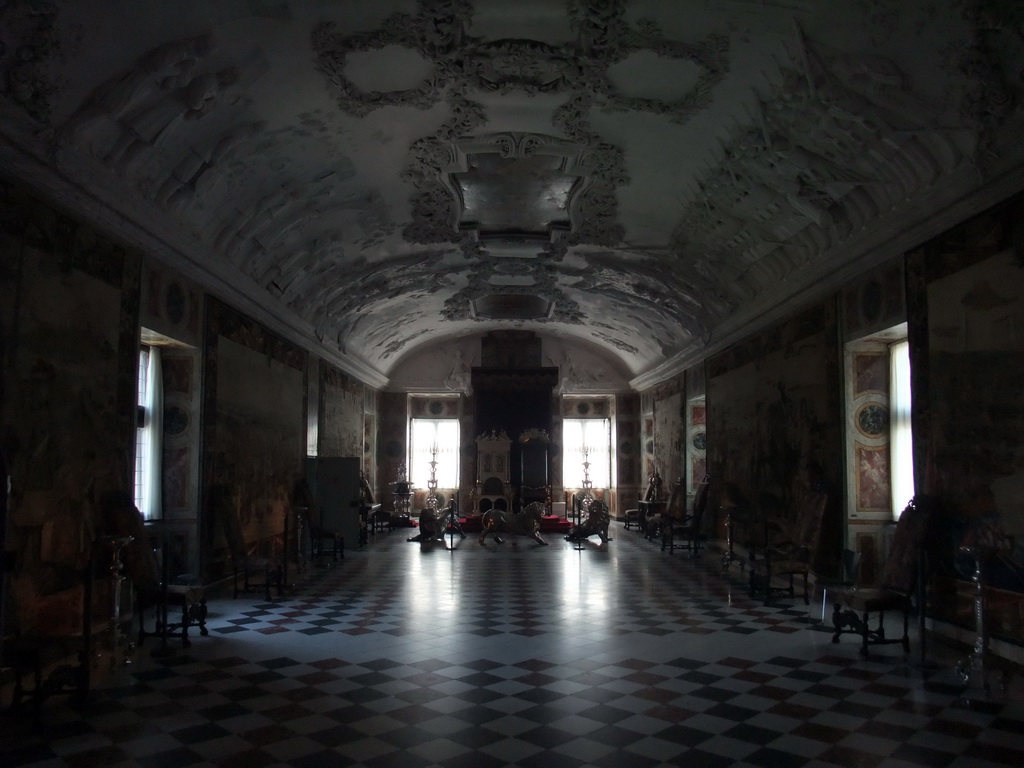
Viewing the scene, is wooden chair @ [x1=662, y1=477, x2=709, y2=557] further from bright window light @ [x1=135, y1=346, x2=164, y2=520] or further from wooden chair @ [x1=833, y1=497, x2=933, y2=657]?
bright window light @ [x1=135, y1=346, x2=164, y2=520]

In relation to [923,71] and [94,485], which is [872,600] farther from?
[94,485]

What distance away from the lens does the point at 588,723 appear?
6133 mm

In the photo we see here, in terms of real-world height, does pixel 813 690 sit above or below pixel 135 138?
below

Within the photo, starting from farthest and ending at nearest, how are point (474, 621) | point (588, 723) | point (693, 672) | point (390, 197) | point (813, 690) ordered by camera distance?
1. point (390, 197)
2. point (474, 621)
3. point (693, 672)
4. point (813, 690)
5. point (588, 723)

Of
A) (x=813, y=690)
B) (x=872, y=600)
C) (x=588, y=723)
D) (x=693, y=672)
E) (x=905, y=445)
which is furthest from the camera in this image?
(x=905, y=445)

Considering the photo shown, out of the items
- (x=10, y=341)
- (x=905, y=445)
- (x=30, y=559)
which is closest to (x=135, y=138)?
(x=10, y=341)

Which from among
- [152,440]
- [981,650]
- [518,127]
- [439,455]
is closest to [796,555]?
[981,650]

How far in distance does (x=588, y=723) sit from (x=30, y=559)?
5.51 metres

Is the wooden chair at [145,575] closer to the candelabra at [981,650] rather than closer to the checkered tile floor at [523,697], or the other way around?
the checkered tile floor at [523,697]

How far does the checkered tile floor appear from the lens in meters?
5.53

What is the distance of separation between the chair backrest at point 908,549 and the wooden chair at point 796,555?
2.54 meters

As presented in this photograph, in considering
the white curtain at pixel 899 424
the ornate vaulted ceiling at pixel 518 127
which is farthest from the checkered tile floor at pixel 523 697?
the ornate vaulted ceiling at pixel 518 127

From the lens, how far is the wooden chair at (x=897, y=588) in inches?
327

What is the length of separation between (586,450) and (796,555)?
1862 centimetres
